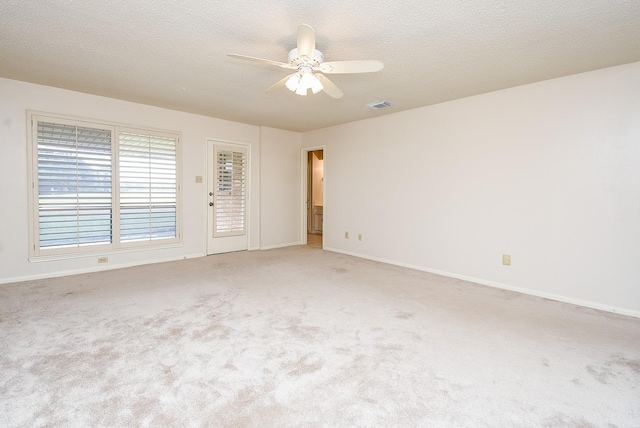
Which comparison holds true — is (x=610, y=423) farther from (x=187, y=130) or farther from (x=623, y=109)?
(x=187, y=130)

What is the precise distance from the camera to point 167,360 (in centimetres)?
203

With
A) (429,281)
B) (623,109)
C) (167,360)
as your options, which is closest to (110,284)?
(167,360)

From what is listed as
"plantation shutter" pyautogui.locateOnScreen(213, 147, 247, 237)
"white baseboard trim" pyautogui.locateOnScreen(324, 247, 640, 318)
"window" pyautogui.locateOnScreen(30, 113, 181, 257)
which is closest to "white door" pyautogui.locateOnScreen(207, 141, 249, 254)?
"plantation shutter" pyautogui.locateOnScreen(213, 147, 247, 237)

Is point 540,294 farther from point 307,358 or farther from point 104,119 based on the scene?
point 104,119

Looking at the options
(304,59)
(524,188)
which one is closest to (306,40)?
(304,59)

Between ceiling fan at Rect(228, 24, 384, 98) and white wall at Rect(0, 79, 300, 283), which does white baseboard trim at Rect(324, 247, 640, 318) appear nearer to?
ceiling fan at Rect(228, 24, 384, 98)

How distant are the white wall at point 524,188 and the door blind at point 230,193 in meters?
2.40

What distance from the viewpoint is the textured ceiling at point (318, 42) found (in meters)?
2.12

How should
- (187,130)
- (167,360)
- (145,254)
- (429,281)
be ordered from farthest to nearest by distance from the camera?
1. (187,130)
2. (145,254)
3. (429,281)
4. (167,360)

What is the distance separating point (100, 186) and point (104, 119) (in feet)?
3.06

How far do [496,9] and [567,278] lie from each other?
9.19 feet

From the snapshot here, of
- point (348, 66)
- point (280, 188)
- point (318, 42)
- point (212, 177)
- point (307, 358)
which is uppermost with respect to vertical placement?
point (318, 42)

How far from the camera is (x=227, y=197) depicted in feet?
18.1

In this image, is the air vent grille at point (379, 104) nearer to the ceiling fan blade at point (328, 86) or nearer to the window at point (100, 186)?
the ceiling fan blade at point (328, 86)
